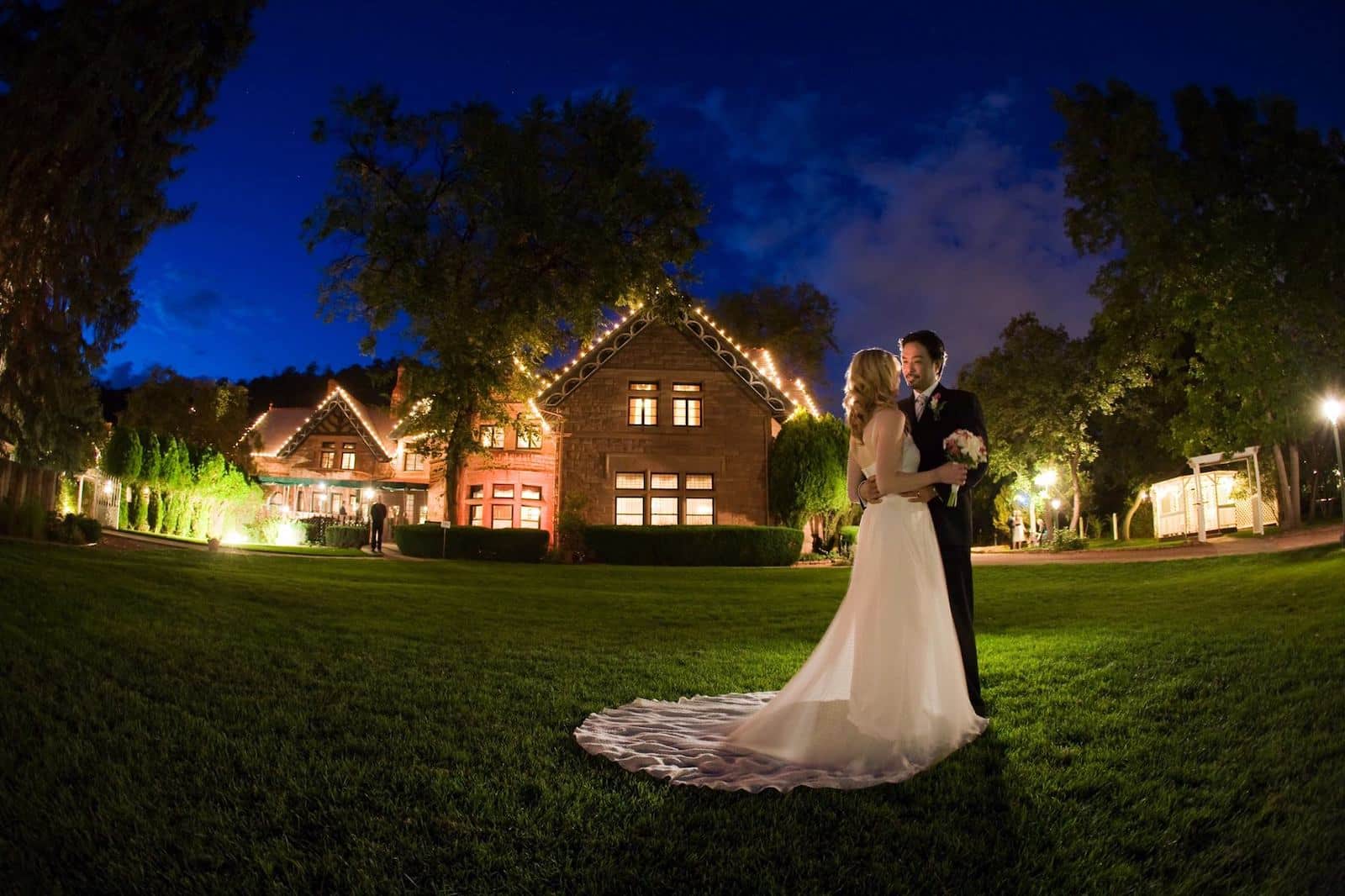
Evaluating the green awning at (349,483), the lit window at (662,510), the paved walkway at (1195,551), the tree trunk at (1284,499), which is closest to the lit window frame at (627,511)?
the lit window at (662,510)

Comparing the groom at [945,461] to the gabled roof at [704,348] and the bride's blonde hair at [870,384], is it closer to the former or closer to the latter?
the bride's blonde hair at [870,384]

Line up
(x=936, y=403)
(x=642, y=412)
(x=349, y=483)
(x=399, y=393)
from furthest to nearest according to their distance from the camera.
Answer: (x=349, y=483) → (x=399, y=393) → (x=642, y=412) → (x=936, y=403)

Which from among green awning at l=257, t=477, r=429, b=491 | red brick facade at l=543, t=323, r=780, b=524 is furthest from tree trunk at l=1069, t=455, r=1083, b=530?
green awning at l=257, t=477, r=429, b=491

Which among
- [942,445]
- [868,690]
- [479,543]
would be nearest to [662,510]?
[479,543]

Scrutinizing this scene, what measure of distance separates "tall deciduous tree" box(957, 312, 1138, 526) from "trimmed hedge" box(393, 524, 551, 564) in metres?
22.0

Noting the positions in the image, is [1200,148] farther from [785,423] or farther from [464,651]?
[464,651]

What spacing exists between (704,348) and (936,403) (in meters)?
26.3

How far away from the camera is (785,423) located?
31.8 metres

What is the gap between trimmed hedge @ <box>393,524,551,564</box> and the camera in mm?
26844

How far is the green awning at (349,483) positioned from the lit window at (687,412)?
21.2 m

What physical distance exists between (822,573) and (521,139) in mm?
16873

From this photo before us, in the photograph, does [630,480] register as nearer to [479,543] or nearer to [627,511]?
[627,511]

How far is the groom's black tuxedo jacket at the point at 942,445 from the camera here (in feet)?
18.4

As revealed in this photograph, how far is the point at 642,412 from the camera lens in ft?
103
